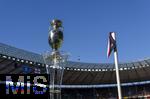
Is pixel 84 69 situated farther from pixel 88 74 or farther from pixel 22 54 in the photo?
pixel 22 54

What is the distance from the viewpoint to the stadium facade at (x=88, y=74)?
6353cm

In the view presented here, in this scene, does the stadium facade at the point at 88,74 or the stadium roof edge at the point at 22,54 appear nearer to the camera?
the stadium roof edge at the point at 22,54

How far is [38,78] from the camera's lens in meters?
24.0

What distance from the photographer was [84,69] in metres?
76.9

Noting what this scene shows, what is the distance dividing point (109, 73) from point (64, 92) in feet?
43.6

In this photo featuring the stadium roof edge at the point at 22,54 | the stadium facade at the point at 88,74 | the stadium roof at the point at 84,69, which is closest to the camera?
the stadium roof edge at the point at 22,54

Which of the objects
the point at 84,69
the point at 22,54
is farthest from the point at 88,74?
the point at 22,54

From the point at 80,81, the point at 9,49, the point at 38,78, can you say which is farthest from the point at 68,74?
the point at 38,78

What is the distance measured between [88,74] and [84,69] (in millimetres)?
2653

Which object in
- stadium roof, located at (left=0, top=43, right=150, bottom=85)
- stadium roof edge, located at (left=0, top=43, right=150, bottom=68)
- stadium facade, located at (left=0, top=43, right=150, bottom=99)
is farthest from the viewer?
stadium facade, located at (left=0, top=43, right=150, bottom=99)

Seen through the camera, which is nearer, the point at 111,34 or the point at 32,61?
the point at 111,34

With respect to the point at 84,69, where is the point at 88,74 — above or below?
below

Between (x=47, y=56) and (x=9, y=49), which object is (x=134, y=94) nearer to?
(x=9, y=49)

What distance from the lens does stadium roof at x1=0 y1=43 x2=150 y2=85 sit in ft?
205
